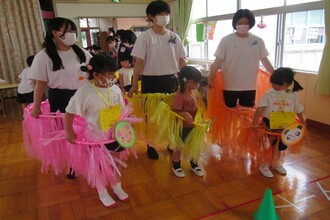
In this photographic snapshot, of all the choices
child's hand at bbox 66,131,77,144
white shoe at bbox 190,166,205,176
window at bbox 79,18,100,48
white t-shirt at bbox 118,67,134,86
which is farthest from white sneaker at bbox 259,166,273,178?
window at bbox 79,18,100,48

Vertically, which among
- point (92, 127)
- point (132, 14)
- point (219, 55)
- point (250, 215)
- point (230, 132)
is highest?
point (132, 14)

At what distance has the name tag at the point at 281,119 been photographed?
2141 mm

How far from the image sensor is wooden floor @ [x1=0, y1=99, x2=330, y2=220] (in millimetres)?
1893

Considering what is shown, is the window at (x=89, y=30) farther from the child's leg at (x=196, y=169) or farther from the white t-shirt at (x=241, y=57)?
the child's leg at (x=196, y=169)

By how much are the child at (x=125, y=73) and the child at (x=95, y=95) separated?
1950mm

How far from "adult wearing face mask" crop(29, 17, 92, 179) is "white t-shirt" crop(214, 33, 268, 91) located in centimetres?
128

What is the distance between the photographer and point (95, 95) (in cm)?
170

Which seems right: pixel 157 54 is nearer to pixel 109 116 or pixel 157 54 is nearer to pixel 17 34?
pixel 109 116

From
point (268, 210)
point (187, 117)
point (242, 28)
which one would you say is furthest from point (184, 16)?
point (268, 210)

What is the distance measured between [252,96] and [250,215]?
117cm

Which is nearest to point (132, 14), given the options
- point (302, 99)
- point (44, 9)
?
point (44, 9)

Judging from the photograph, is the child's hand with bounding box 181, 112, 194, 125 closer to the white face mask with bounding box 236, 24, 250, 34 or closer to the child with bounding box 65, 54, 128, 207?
the child with bounding box 65, 54, 128, 207

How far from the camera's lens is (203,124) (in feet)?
6.91

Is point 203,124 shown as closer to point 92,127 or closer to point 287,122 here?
point 287,122
